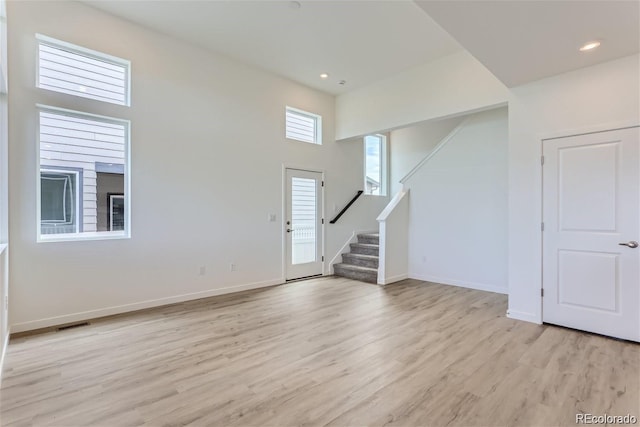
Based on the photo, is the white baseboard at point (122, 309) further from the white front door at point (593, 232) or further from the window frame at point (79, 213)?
the white front door at point (593, 232)

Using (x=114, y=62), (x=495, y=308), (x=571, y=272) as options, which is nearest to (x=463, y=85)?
(x=571, y=272)

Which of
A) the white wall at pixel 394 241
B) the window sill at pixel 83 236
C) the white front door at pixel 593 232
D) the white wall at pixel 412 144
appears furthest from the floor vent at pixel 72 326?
the white wall at pixel 412 144

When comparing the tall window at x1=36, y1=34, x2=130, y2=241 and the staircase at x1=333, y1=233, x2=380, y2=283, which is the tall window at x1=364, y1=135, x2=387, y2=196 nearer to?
the staircase at x1=333, y1=233, x2=380, y2=283

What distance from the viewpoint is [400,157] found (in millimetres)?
7703

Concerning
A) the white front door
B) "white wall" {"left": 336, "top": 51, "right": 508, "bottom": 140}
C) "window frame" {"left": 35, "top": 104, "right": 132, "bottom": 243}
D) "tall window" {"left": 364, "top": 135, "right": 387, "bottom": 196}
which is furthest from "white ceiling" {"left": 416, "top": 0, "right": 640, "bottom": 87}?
"tall window" {"left": 364, "top": 135, "right": 387, "bottom": 196}

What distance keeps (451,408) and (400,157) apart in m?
6.36

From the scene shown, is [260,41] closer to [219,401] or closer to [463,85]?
[463,85]

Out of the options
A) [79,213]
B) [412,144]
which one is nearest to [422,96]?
[412,144]

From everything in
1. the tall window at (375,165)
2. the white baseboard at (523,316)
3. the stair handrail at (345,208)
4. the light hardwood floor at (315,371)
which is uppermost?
the tall window at (375,165)

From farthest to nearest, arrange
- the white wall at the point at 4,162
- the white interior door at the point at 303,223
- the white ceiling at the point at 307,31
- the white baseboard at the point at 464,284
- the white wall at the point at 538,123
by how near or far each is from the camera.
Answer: the white interior door at the point at 303,223 < the white baseboard at the point at 464,284 < the white ceiling at the point at 307,31 < the white wall at the point at 538,123 < the white wall at the point at 4,162

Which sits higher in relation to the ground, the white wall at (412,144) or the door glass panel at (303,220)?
the white wall at (412,144)

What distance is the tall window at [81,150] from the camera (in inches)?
135

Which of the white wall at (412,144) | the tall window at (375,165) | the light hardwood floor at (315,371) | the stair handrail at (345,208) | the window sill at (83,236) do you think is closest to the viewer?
the light hardwood floor at (315,371)

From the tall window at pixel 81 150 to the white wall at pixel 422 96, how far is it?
3.66m
